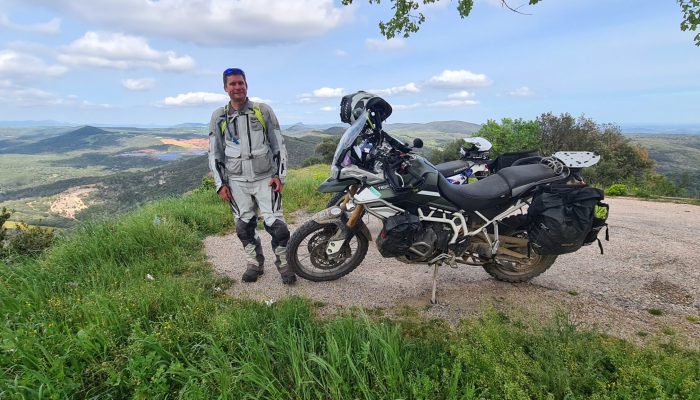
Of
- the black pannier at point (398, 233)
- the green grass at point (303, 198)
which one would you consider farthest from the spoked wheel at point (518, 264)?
the green grass at point (303, 198)

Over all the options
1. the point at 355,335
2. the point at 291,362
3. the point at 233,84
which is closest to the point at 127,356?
the point at 291,362

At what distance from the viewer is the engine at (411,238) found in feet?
11.5

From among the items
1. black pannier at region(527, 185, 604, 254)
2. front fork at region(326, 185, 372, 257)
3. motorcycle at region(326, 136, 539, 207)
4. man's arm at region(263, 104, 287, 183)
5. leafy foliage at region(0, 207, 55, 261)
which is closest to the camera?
black pannier at region(527, 185, 604, 254)

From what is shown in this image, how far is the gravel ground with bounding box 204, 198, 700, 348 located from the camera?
3.47 metres

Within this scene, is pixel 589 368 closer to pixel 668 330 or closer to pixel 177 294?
pixel 668 330

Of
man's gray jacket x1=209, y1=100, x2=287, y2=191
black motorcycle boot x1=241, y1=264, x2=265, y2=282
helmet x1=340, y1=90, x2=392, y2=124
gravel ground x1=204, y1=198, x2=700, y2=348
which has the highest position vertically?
helmet x1=340, y1=90, x2=392, y2=124

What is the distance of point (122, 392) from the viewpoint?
2.70 metres

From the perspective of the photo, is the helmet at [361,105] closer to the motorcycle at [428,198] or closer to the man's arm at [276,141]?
the motorcycle at [428,198]

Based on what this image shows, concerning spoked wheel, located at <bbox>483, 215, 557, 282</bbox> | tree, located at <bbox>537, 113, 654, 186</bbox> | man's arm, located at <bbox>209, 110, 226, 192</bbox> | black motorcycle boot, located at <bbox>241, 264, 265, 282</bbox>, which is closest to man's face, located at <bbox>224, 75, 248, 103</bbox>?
man's arm, located at <bbox>209, 110, 226, 192</bbox>

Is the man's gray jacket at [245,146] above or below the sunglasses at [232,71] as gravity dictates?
below

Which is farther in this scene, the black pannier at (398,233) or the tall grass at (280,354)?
the black pannier at (398,233)

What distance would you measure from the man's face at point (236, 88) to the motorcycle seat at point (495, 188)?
229 centimetres

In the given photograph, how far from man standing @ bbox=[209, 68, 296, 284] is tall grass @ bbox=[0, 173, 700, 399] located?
0.94 meters

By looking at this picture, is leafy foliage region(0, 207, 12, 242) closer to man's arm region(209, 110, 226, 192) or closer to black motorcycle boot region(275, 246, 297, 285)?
man's arm region(209, 110, 226, 192)
